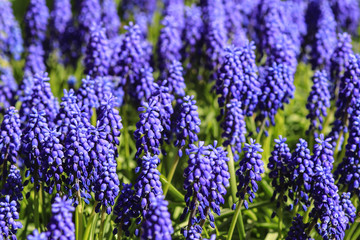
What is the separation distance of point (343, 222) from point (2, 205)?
4.21m

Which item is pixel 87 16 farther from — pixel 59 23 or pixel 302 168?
pixel 302 168

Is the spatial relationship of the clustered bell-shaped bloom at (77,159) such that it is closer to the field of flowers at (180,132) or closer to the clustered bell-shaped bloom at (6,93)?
the field of flowers at (180,132)

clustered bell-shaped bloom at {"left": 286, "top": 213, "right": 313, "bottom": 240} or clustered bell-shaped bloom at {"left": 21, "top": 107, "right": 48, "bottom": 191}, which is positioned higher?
clustered bell-shaped bloom at {"left": 21, "top": 107, "right": 48, "bottom": 191}

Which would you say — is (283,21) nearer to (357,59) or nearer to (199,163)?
(357,59)

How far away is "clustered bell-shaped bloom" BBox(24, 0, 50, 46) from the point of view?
404 inches

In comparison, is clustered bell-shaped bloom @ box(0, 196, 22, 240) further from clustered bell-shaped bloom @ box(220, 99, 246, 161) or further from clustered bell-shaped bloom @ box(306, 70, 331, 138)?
clustered bell-shaped bloom @ box(306, 70, 331, 138)

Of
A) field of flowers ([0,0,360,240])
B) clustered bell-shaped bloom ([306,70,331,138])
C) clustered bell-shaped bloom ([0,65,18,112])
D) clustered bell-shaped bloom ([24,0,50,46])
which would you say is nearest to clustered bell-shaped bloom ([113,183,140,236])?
field of flowers ([0,0,360,240])

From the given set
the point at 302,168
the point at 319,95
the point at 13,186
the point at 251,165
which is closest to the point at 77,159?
the point at 13,186

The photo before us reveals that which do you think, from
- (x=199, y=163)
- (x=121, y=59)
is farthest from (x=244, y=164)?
(x=121, y=59)

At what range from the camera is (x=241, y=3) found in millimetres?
11781

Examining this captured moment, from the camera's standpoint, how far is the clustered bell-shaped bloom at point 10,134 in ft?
19.7

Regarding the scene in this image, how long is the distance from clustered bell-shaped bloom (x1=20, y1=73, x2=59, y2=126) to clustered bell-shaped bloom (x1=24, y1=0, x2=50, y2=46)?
3.84 metres

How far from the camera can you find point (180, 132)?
623 centimetres

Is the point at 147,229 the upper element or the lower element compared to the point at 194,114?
lower
